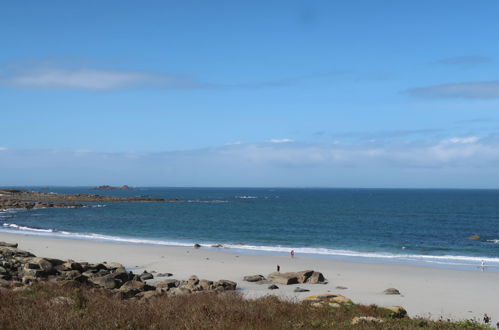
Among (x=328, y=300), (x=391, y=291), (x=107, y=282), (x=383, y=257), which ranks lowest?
(x=383, y=257)

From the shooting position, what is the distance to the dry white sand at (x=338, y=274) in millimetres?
22625

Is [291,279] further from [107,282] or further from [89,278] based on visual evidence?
[89,278]

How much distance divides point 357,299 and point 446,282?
8.47 m

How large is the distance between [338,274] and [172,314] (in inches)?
811

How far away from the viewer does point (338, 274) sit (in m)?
30.7

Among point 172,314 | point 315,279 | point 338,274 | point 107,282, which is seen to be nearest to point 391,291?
point 315,279

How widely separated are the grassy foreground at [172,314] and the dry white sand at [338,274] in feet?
20.5

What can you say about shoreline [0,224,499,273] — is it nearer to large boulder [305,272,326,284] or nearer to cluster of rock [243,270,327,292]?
large boulder [305,272,326,284]

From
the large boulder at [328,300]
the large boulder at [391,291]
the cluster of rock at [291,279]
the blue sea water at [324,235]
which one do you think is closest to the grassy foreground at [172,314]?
the large boulder at [328,300]

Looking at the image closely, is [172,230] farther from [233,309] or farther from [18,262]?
[233,309]

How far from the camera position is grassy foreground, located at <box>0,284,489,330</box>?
1053cm

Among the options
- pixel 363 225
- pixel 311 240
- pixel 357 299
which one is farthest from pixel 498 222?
pixel 357 299

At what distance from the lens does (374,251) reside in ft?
154

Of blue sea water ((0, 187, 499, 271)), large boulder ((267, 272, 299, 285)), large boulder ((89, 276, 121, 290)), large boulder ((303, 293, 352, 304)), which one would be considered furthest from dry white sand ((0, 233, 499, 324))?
large boulder ((89, 276, 121, 290))
